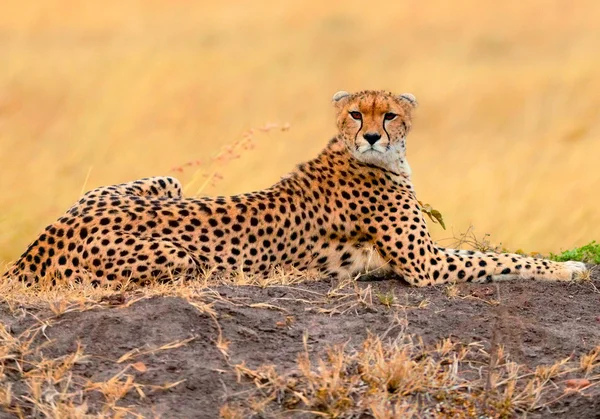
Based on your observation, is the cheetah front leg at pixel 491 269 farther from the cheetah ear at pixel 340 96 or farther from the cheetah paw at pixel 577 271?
the cheetah ear at pixel 340 96

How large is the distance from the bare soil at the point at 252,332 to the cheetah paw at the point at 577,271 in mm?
456

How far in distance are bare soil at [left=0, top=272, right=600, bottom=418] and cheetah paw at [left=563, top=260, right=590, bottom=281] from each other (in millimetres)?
456

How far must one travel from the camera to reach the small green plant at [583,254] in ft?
20.2

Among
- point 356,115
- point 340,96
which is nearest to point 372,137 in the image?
point 356,115

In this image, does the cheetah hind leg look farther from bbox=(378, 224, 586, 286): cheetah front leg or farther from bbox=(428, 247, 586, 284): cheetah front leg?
bbox=(428, 247, 586, 284): cheetah front leg

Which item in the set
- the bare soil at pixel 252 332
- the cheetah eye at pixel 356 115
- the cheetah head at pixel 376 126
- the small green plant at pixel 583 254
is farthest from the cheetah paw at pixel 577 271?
the cheetah eye at pixel 356 115

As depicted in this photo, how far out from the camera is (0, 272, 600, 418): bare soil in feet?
12.5

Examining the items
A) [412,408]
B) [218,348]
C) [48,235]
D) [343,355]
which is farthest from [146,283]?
[412,408]

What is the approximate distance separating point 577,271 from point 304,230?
133 centimetres

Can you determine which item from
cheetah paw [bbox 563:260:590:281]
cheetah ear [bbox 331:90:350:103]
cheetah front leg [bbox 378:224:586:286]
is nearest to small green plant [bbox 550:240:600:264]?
cheetah paw [bbox 563:260:590:281]

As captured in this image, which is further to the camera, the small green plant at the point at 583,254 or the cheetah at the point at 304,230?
the small green plant at the point at 583,254

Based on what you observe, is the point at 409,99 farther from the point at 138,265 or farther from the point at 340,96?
the point at 138,265

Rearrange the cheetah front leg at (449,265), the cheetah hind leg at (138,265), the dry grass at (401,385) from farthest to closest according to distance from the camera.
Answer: the cheetah front leg at (449,265) → the cheetah hind leg at (138,265) → the dry grass at (401,385)

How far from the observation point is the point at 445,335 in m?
4.35
